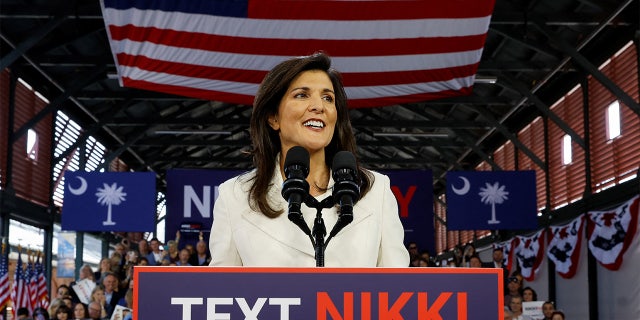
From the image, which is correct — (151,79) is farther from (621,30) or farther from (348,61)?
(621,30)

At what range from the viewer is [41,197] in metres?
16.3

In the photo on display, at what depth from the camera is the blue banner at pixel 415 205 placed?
1117 cm

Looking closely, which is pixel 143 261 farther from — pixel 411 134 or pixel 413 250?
pixel 411 134

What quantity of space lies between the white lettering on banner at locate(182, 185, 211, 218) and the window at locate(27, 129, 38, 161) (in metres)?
6.05

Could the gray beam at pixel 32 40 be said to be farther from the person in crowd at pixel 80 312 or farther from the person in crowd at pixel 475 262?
the person in crowd at pixel 475 262

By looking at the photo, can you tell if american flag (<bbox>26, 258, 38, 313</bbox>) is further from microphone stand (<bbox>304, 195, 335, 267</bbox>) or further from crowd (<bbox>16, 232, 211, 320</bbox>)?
microphone stand (<bbox>304, 195, 335, 267</bbox>)

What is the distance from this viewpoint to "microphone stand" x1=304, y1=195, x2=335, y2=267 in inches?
62.7

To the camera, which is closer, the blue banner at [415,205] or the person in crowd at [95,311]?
the person in crowd at [95,311]

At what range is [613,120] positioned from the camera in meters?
13.0

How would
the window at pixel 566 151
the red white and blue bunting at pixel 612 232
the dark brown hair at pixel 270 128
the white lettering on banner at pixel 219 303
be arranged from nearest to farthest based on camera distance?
the white lettering on banner at pixel 219 303 < the dark brown hair at pixel 270 128 < the red white and blue bunting at pixel 612 232 < the window at pixel 566 151

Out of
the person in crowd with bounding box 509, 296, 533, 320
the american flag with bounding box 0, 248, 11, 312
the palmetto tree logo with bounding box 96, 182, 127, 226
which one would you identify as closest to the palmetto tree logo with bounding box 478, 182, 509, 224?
the person in crowd with bounding box 509, 296, 533, 320

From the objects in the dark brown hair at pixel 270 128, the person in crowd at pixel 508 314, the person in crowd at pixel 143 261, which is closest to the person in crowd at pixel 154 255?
the person in crowd at pixel 143 261

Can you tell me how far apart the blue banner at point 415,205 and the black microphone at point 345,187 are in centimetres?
953

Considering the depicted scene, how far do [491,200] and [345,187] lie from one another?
34.3ft
